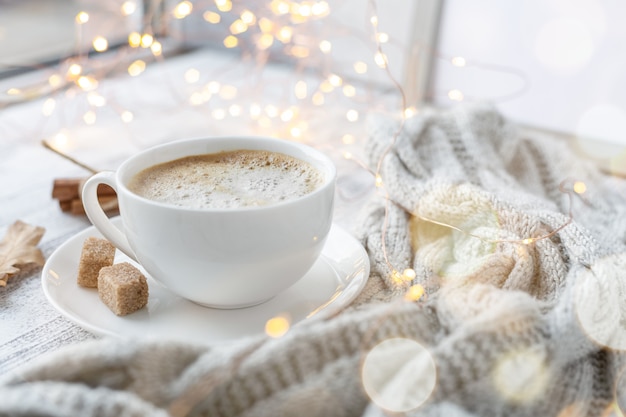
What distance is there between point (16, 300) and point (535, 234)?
0.57m

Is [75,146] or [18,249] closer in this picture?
[18,249]

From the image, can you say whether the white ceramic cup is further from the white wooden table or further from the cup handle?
the white wooden table

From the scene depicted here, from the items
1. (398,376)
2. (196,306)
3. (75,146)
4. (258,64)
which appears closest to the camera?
(398,376)

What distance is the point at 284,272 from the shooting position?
59 centimetres

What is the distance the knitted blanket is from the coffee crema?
0.13 m

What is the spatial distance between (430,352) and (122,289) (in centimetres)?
29

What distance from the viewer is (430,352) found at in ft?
1.63

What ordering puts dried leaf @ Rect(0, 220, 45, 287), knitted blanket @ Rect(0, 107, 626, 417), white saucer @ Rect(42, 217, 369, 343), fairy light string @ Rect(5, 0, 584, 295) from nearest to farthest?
knitted blanket @ Rect(0, 107, 626, 417) < white saucer @ Rect(42, 217, 369, 343) < dried leaf @ Rect(0, 220, 45, 287) < fairy light string @ Rect(5, 0, 584, 295)

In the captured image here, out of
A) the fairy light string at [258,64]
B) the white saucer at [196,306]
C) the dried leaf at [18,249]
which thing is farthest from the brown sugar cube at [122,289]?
the fairy light string at [258,64]

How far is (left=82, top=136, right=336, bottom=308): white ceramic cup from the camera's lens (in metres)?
0.54

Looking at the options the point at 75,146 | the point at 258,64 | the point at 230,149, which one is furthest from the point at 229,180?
the point at 258,64

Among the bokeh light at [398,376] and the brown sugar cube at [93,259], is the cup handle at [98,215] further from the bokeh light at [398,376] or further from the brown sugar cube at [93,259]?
the bokeh light at [398,376]

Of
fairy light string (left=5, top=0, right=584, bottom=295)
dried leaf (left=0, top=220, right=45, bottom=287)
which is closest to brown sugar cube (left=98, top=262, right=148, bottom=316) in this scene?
dried leaf (left=0, top=220, right=45, bottom=287)

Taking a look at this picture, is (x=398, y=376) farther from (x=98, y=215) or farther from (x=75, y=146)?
(x=75, y=146)
